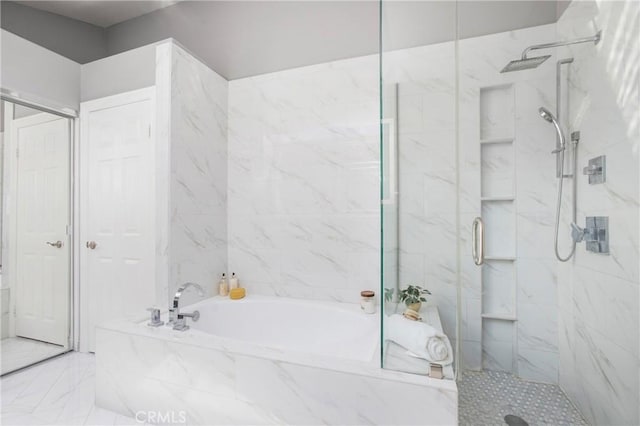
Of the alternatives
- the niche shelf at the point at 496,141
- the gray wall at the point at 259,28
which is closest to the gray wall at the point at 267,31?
the gray wall at the point at 259,28

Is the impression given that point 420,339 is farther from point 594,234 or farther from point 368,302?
point 594,234

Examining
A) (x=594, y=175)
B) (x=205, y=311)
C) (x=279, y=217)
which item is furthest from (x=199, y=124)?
(x=594, y=175)

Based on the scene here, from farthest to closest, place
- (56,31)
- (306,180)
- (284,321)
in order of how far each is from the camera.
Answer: (56,31) → (306,180) → (284,321)

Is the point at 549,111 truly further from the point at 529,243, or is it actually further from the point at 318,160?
the point at 318,160

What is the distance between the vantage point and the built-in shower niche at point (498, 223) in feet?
6.61

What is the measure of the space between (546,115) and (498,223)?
2.23ft

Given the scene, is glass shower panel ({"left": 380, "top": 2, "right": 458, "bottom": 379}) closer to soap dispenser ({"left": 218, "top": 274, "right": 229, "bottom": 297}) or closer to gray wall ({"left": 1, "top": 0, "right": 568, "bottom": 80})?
gray wall ({"left": 1, "top": 0, "right": 568, "bottom": 80})

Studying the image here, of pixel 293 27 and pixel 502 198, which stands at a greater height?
pixel 293 27

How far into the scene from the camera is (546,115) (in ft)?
6.06

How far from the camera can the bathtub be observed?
1.25m

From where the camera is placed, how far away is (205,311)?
2299mm

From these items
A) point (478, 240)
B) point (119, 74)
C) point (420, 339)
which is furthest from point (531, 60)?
point (119, 74)

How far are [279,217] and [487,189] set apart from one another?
1491 millimetres

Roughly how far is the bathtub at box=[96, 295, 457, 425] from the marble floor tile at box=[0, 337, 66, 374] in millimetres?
1057
